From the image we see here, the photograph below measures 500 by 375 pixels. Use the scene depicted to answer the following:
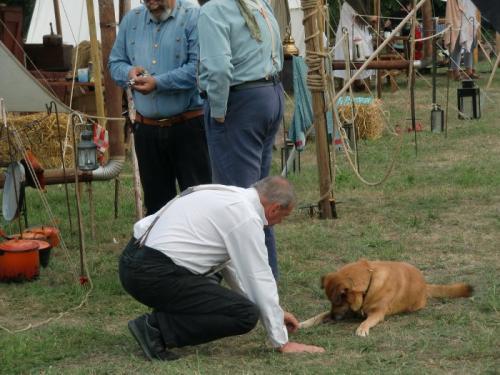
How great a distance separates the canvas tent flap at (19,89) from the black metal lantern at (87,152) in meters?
0.19

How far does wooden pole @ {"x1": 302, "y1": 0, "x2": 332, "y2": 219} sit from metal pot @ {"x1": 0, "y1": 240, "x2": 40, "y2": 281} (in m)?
2.25

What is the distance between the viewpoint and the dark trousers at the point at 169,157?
5293 mm

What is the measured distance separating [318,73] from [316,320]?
250 centimetres

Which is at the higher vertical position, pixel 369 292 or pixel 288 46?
pixel 288 46

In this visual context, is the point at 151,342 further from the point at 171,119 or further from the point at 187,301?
the point at 171,119

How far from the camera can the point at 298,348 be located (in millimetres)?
4176

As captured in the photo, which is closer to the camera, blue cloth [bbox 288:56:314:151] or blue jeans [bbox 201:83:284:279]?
blue jeans [bbox 201:83:284:279]

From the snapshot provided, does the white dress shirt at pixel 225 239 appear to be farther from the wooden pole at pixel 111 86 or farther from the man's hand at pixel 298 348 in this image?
the wooden pole at pixel 111 86

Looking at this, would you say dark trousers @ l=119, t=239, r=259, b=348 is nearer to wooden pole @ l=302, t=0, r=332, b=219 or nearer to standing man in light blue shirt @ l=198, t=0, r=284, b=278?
standing man in light blue shirt @ l=198, t=0, r=284, b=278

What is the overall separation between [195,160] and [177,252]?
135 cm

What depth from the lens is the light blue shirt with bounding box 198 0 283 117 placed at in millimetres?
4629

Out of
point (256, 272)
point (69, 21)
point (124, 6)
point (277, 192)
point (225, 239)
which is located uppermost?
point (69, 21)

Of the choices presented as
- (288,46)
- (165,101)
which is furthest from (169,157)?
(288,46)

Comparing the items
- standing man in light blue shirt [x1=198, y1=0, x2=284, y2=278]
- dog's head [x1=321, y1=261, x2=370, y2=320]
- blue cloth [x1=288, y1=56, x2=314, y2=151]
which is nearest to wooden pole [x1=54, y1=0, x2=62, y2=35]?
blue cloth [x1=288, y1=56, x2=314, y2=151]
